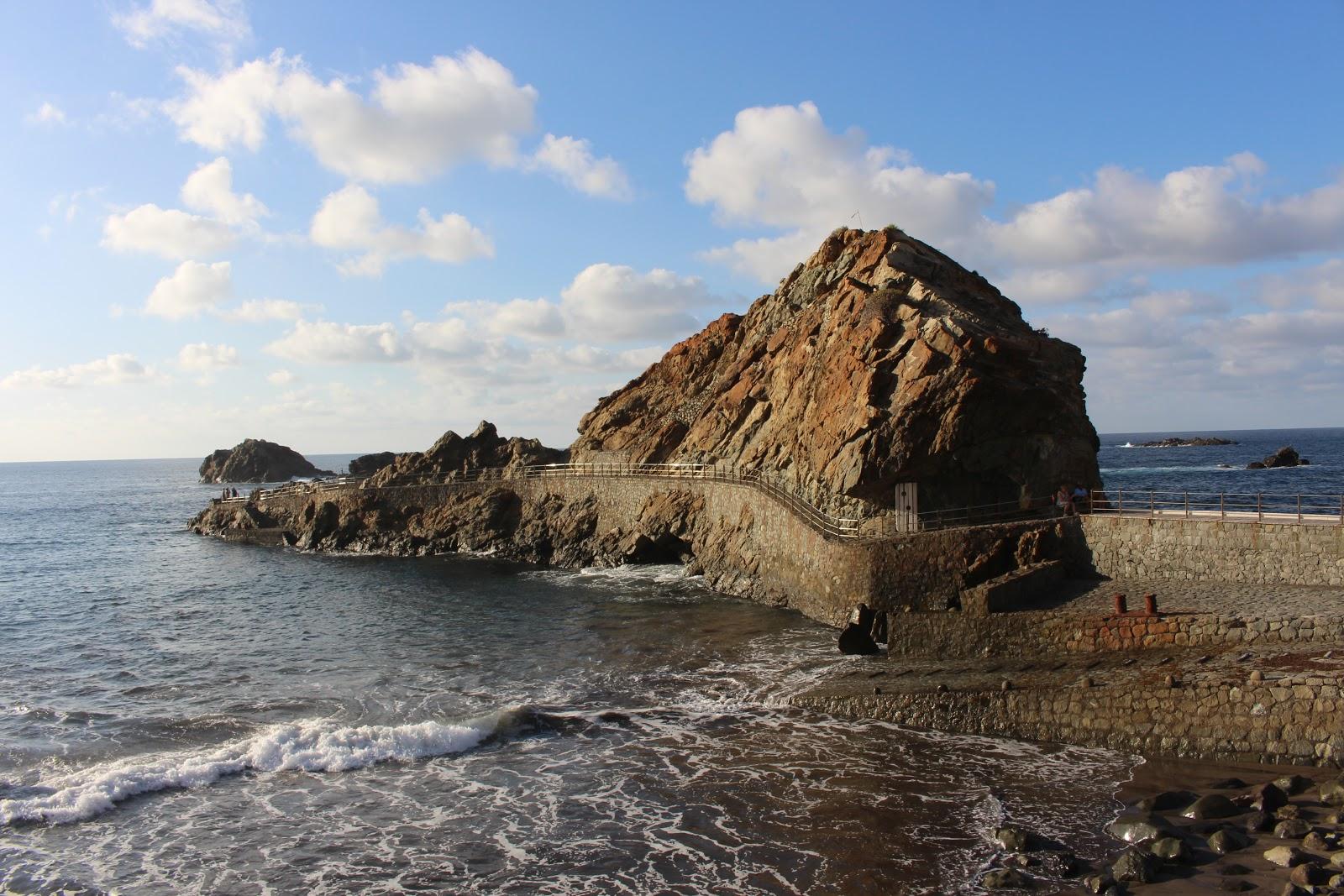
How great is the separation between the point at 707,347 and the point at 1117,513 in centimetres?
3155

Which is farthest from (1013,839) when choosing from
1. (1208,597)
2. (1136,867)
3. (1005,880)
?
(1208,597)

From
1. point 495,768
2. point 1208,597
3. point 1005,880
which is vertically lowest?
point 495,768

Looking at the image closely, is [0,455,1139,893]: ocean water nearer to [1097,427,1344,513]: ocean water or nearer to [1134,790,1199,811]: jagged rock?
[1134,790,1199,811]: jagged rock

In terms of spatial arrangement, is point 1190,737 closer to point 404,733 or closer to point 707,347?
point 404,733

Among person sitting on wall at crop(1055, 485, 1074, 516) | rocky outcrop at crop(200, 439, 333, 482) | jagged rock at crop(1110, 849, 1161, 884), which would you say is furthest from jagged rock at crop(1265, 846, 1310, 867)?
rocky outcrop at crop(200, 439, 333, 482)

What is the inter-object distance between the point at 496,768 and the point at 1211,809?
12001mm

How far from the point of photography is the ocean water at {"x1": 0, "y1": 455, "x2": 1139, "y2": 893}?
43.3ft

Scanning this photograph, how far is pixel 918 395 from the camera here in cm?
2823

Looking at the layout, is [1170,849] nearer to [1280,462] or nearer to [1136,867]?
[1136,867]

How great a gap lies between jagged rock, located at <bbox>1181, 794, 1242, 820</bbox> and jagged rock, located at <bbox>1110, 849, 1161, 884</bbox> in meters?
1.86

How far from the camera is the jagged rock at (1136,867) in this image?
1186 cm

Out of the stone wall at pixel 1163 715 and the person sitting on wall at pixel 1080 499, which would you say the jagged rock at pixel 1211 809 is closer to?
the stone wall at pixel 1163 715

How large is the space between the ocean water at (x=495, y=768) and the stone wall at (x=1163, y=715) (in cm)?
54

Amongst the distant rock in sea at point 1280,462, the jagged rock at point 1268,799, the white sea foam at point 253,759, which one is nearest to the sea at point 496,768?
the white sea foam at point 253,759
